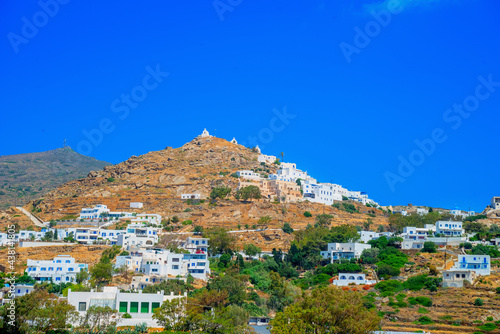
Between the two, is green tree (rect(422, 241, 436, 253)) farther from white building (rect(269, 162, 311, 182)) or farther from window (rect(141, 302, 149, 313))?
white building (rect(269, 162, 311, 182))

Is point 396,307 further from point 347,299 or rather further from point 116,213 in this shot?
point 116,213

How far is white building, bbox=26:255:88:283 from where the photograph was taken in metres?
58.0

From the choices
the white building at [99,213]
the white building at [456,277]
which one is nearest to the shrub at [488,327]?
the white building at [456,277]

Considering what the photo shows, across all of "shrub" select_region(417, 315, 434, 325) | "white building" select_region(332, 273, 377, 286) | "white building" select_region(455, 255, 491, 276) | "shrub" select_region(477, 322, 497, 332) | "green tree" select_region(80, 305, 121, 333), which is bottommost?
"shrub" select_region(477, 322, 497, 332)

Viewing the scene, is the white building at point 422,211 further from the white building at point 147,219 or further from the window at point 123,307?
the window at point 123,307

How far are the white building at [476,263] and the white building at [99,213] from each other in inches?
1810

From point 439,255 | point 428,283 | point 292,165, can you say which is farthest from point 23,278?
point 292,165

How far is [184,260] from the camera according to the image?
2446 inches

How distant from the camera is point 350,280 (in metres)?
60.6

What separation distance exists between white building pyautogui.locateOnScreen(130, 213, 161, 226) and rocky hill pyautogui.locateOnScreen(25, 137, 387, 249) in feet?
10.9

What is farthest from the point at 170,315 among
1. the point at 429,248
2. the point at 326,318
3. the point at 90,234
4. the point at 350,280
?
the point at 429,248

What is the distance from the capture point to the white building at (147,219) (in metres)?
78.8

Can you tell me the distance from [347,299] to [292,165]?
83373mm

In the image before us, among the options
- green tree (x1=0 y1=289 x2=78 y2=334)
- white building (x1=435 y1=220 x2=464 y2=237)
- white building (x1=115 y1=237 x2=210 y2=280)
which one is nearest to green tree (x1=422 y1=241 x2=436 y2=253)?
white building (x1=435 y1=220 x2=464 y2=237)
